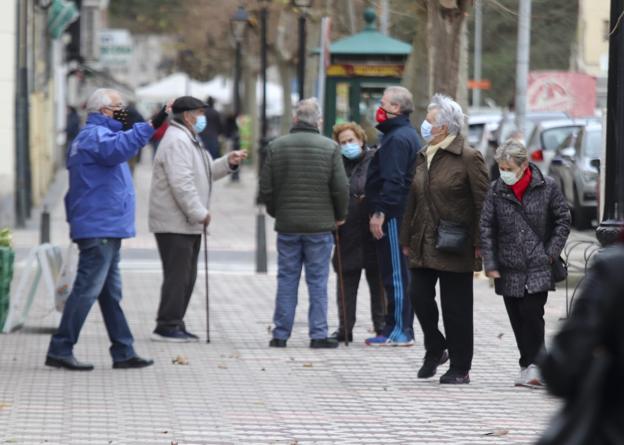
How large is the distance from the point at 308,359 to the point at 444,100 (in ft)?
7.51

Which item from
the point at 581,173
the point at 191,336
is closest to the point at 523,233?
the point at 191,336

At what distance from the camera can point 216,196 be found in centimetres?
3466

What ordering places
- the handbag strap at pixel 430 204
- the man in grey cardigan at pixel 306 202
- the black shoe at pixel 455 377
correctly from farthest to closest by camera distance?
the man in grey cardigan at pixel 306 202 < the black shoe at pixel 455 377 < the handbag strap at pixel 430 204

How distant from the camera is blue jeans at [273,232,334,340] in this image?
11438 millimetres

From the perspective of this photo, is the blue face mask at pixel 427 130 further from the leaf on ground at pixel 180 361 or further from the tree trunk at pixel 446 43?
the tree trunk at pixel 446 43

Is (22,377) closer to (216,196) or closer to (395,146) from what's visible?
(395,146)

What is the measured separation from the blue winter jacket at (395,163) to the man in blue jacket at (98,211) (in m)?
1.80

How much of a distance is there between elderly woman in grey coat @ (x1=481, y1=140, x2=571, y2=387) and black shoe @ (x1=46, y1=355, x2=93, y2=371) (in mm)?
2767

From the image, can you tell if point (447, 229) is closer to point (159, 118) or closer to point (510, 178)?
point (510, 178)

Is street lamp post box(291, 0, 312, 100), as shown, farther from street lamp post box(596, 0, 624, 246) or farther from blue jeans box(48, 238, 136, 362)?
street lamp post box(596, 0, 624, 246)

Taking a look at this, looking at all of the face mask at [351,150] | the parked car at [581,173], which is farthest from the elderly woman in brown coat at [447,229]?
the parked car at [581,173]

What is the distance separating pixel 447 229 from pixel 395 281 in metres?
1.99

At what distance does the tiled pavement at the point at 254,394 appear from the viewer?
7.92 m

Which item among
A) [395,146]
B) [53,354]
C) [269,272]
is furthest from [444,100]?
[269,272]
